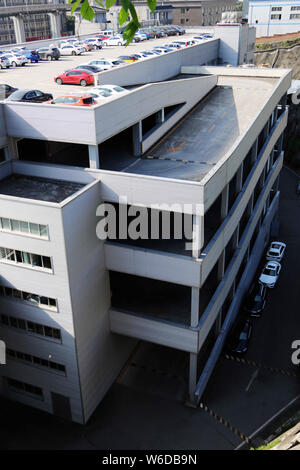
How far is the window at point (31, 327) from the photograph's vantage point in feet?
82.4

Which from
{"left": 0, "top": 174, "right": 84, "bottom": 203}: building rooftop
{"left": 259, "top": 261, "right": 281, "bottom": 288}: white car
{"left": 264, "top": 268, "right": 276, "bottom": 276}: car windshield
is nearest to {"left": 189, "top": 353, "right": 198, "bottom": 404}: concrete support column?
{"left": 0, "top": 174, "right": 84, "bottom": 203}: building rooftop

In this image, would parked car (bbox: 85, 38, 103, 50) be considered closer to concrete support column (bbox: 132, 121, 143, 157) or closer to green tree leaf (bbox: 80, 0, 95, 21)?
concrete support column (bbox: 132, 121, 143, 157)

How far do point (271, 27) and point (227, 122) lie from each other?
85095mm

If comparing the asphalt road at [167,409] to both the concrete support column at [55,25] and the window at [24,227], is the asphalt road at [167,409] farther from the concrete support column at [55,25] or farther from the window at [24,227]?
the concrete support column at [55,25]

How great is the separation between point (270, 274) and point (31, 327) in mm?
22850

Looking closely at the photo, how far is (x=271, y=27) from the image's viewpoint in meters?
109

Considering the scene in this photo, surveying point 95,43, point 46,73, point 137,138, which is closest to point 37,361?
point 137,138

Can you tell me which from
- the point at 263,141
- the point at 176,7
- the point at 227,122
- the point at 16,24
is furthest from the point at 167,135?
the point at 176,7

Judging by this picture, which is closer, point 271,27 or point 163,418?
point 163,418

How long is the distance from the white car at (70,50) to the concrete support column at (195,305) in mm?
46906

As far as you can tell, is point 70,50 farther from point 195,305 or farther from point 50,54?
point 195,305

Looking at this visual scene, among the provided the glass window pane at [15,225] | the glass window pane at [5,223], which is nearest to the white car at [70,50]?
the glass window pane at [5,223]

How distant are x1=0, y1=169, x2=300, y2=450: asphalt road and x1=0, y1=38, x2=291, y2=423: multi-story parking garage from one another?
102cm
